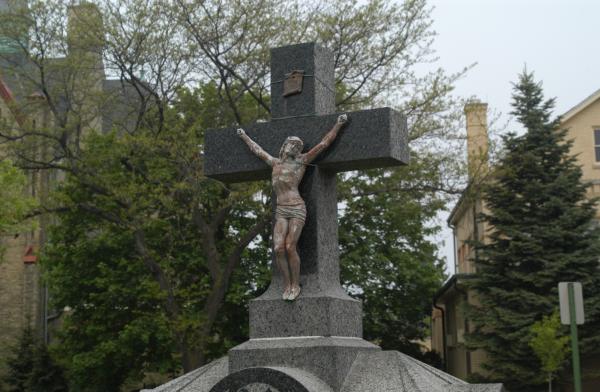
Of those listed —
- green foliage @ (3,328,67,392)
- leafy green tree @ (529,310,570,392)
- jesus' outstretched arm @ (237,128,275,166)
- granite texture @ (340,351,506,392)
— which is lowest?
green foliage @ (3,328,67,392)

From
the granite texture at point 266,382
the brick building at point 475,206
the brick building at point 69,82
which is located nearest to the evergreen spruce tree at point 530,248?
the brick building at point 475,206

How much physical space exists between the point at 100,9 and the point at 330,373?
48.7ft

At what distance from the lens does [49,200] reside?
23.0 metres

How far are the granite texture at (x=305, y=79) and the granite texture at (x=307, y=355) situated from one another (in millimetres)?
2232

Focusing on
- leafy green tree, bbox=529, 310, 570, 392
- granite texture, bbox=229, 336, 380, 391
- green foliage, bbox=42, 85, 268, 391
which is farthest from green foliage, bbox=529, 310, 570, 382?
granite texture, bbox=229, 336, 380, 391

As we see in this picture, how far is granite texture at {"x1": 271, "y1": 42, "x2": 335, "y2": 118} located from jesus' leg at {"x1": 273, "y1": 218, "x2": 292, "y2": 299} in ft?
4.05

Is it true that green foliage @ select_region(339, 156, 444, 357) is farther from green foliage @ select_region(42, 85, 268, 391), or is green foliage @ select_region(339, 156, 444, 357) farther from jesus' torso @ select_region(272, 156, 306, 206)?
jesus' torso @ select_region(272, 156, 306, 206)

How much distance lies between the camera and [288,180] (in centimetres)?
819

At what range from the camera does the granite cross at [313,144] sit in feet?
27.0

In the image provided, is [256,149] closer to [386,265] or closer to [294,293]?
[294,293]

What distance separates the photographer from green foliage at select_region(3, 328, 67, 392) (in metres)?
30.4

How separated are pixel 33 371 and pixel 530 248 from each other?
54.9 ft

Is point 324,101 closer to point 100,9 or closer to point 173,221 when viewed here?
point 100,9

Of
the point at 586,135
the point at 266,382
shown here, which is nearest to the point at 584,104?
the point at 586,135
